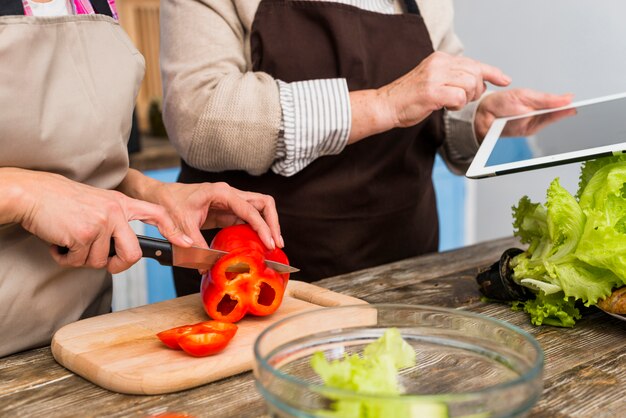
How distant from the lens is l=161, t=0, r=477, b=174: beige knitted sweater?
1.48 metres

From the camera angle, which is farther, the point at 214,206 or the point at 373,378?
the point at 214,206

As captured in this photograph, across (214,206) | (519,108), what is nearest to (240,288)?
(214,206)

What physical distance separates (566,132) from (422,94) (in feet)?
0.90

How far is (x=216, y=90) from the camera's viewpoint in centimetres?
148

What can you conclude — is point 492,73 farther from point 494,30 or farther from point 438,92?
point 494,30

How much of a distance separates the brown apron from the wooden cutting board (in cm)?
44

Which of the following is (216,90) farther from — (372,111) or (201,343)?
(201,343)

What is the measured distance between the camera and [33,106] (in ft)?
3.59

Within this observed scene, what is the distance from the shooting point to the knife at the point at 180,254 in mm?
1176

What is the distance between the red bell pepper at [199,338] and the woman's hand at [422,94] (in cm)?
60

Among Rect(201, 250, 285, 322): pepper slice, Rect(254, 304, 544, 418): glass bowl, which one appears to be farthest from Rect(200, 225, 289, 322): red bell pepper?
Rect(254, 304, 544, 418): glass bowl

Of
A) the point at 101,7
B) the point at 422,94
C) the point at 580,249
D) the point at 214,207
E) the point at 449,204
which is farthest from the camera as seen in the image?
the point at 449,204

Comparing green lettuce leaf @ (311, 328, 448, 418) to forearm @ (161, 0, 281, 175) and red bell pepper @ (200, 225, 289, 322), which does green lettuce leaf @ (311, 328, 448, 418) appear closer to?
red bell pepper @ (200, 225, 289, 322)

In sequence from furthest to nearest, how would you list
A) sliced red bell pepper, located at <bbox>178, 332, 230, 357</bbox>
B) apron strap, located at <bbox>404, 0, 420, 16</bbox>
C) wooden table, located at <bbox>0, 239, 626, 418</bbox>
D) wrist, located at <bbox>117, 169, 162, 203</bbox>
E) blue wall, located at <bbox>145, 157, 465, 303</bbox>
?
blue wall, located at <bbox>145, 157, 465, 303</bbox>
apron strap, located at <bbox>404, 0, 420, 16</bbox>
wrist, located at <bbox>117, 169, 162, 203</bbox>
sliced red bell pepper, located at <bbox>178, 332, 230, 357</bbox>
wooden table, located at <bbox>0, 239, 626, 418</bbox>
